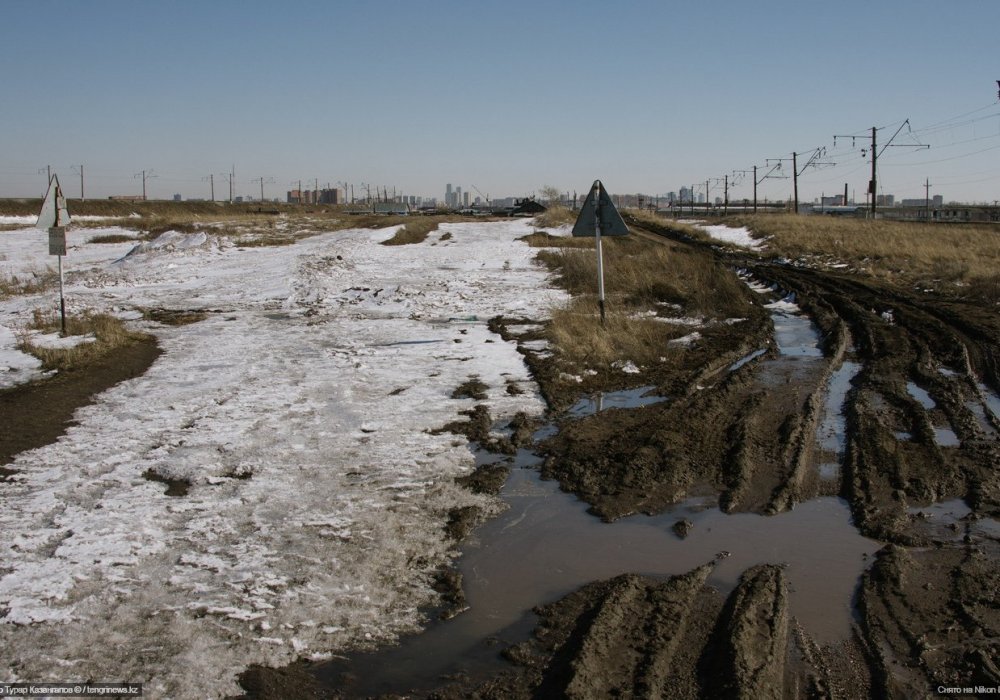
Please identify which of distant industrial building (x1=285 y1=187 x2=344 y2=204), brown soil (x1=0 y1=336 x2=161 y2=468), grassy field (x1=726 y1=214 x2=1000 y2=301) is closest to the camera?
brown soil (x1=0 y1=336 x2=161 y2=468)

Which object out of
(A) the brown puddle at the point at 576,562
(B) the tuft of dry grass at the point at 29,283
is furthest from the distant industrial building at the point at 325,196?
(A) the brown puddle at the point at 576,562

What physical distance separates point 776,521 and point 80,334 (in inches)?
500

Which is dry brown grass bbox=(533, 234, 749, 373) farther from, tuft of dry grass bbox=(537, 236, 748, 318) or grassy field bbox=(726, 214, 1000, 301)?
grassy field bbox=(726, 214, 1000, 301)

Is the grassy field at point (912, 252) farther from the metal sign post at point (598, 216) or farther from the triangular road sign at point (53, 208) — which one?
the triangular road sign at point (53, 208)

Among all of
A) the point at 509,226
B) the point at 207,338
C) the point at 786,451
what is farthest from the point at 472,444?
the point at 509,226

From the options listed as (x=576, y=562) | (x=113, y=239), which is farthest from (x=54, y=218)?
(x=113, y=239)

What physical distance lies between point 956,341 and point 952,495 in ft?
24.3

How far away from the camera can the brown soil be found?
26.6 ft

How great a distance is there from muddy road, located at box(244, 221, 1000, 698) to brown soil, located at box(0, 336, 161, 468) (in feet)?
15.6

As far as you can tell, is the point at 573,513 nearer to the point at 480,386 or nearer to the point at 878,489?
the point at 878,489

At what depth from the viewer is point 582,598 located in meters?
4.87

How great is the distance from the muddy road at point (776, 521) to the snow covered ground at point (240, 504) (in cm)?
51

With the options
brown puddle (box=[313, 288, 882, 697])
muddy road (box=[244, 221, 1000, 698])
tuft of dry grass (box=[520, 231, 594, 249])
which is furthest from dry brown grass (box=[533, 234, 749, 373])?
brown puddle (box=[313, 288, 882, 697])

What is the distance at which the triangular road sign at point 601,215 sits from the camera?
13.5 m
